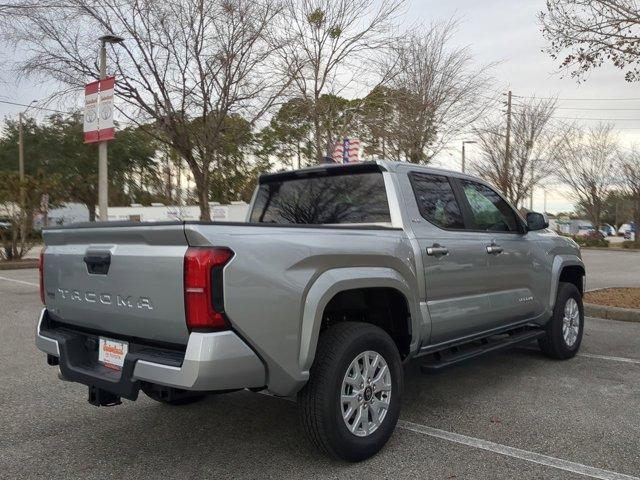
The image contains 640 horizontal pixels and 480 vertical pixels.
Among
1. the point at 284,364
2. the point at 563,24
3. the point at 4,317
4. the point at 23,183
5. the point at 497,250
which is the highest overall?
the point at 563,24

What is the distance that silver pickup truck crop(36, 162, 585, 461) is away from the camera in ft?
9.62

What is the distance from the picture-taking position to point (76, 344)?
355cm

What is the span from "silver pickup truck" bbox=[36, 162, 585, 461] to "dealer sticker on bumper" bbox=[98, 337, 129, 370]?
11 millimetres

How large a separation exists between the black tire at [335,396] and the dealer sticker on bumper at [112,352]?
1.02 m

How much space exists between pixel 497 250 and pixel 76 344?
3.29 meters

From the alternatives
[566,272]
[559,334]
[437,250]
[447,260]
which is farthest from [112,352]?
[566,272]

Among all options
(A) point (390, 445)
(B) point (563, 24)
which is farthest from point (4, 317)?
(B) point (563, 24)

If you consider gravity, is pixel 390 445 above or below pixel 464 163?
below

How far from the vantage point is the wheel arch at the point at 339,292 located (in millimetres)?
3221

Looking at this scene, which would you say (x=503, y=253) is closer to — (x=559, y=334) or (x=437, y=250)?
(x=437, y=250)

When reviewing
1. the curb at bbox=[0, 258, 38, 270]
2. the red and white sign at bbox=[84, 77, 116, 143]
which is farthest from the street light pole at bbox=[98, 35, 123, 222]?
the curb at bbox=[0, 258, 38, 270]

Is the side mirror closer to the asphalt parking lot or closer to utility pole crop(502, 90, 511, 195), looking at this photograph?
the asphalt parking lot

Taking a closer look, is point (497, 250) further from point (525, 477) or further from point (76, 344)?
point (76, 344)

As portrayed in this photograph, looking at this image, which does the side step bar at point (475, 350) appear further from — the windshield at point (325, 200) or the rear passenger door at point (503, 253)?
the windshield at point (325, 200)
